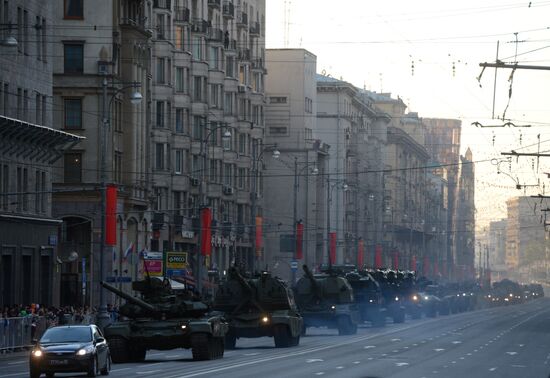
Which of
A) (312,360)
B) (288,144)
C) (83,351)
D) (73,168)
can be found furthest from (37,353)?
(288,144)

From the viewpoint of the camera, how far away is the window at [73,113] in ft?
258

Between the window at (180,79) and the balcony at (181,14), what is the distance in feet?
9.67

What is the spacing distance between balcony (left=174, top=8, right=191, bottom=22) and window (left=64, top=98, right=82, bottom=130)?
61.2ft

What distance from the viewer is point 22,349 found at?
51000 mm

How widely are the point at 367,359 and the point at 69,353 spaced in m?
11.6

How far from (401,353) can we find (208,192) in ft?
184

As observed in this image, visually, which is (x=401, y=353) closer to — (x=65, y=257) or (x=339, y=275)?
(x=339, y=275)

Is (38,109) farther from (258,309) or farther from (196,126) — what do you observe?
(196,126)

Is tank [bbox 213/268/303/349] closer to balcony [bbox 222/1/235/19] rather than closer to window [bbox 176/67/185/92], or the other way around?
window [bbox 176/67/185/92]

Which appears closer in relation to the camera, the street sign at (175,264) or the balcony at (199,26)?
the street sign at (175,264)

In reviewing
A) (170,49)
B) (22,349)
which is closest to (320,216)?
(170,49)

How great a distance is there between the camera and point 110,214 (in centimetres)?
6184

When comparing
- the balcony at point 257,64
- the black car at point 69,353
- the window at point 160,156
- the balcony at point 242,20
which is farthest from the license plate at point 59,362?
the balcony at point 257,64

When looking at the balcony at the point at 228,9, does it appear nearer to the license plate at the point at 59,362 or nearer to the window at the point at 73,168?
the window at the point at 73,168
